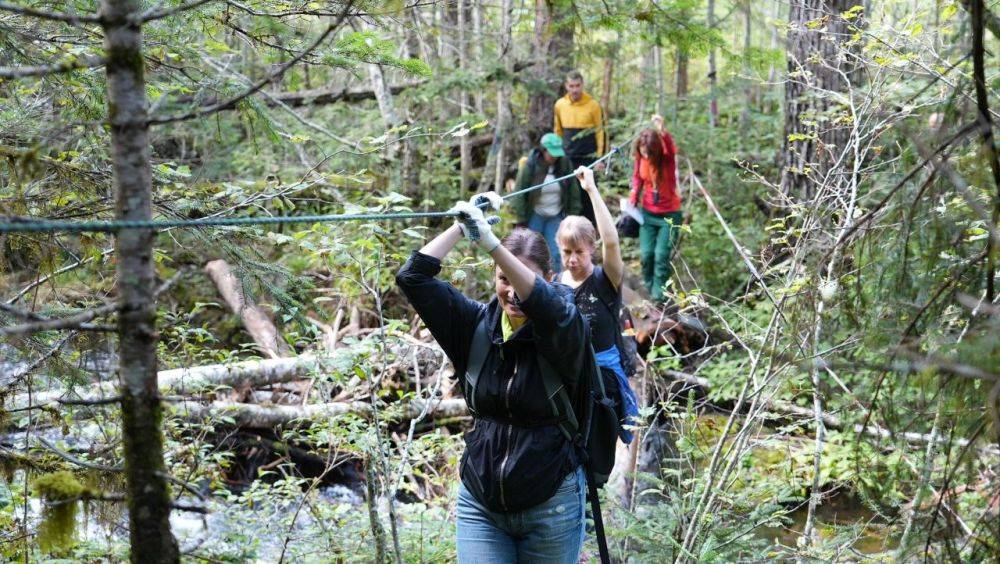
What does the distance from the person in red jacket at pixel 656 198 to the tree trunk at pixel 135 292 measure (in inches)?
273

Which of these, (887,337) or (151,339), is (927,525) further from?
(151,339)

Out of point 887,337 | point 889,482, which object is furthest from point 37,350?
point 889,482

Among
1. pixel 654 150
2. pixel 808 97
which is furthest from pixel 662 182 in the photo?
pixel 808 97

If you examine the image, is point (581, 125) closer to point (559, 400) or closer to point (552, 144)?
point (552, 144)

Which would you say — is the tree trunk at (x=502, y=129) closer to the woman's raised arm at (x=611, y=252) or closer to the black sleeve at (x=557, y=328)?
the woman's raised arm at (x=611, y=252)

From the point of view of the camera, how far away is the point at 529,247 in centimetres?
323

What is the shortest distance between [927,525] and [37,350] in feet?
11.2

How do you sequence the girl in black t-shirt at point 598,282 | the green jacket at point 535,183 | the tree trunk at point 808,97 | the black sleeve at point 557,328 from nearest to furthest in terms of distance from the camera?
1. the black sleeve at point 557,328
2. the girl in black t-shirt at point 598,282
3. the tree trunk at point 808,97
4. the green jacket at point 535,183

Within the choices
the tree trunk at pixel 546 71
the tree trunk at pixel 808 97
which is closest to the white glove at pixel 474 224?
the tree trunk at pixel 808 97

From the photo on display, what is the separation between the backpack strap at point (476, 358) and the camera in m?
3.08

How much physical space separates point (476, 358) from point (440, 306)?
0.76 feet

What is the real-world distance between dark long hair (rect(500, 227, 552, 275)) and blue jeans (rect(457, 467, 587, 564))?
80cm

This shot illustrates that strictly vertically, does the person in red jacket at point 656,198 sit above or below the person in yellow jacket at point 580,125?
below

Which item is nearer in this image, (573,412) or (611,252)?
(573,412)
